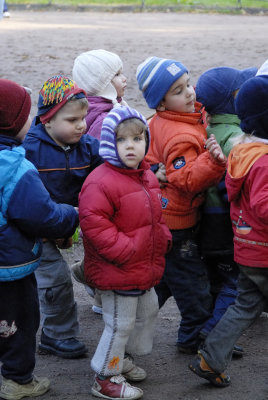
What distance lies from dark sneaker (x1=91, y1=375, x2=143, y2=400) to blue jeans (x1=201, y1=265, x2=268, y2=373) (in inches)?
16.9

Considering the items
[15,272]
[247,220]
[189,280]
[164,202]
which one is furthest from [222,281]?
[15,272]

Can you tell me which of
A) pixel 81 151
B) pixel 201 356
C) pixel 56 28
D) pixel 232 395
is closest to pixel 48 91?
pixel 81 151

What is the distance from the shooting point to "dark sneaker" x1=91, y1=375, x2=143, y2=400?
12.6 feet

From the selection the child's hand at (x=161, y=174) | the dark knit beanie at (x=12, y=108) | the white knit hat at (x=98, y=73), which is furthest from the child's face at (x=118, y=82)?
the dark knit beanie at (x=12, y=108)

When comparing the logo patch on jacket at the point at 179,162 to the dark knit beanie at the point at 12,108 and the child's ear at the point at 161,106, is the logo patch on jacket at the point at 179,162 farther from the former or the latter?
the dark knit beanie at the point at 12,108

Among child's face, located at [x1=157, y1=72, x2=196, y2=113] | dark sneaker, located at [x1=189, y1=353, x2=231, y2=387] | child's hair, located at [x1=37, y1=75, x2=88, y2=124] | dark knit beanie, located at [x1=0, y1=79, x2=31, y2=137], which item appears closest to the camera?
dark knit beanie, located at [x1=0, y1=79, x2=31, y2=137]

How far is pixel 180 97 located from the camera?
4.24m

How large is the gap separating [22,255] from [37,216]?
0.21m

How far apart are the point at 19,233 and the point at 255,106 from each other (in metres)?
1.29

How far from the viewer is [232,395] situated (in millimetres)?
3922

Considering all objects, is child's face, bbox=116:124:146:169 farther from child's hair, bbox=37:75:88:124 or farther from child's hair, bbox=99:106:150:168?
child's hair, bbox=37:75:88:124

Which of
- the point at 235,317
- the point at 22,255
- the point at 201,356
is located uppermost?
the point at 22,255

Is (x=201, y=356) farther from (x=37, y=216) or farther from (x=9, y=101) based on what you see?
(x=9, y=101)

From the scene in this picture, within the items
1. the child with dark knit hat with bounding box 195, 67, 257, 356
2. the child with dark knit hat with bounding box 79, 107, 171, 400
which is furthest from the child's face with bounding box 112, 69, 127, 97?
the child with dark knit hat with bounding box 79, 107, 171, 400
